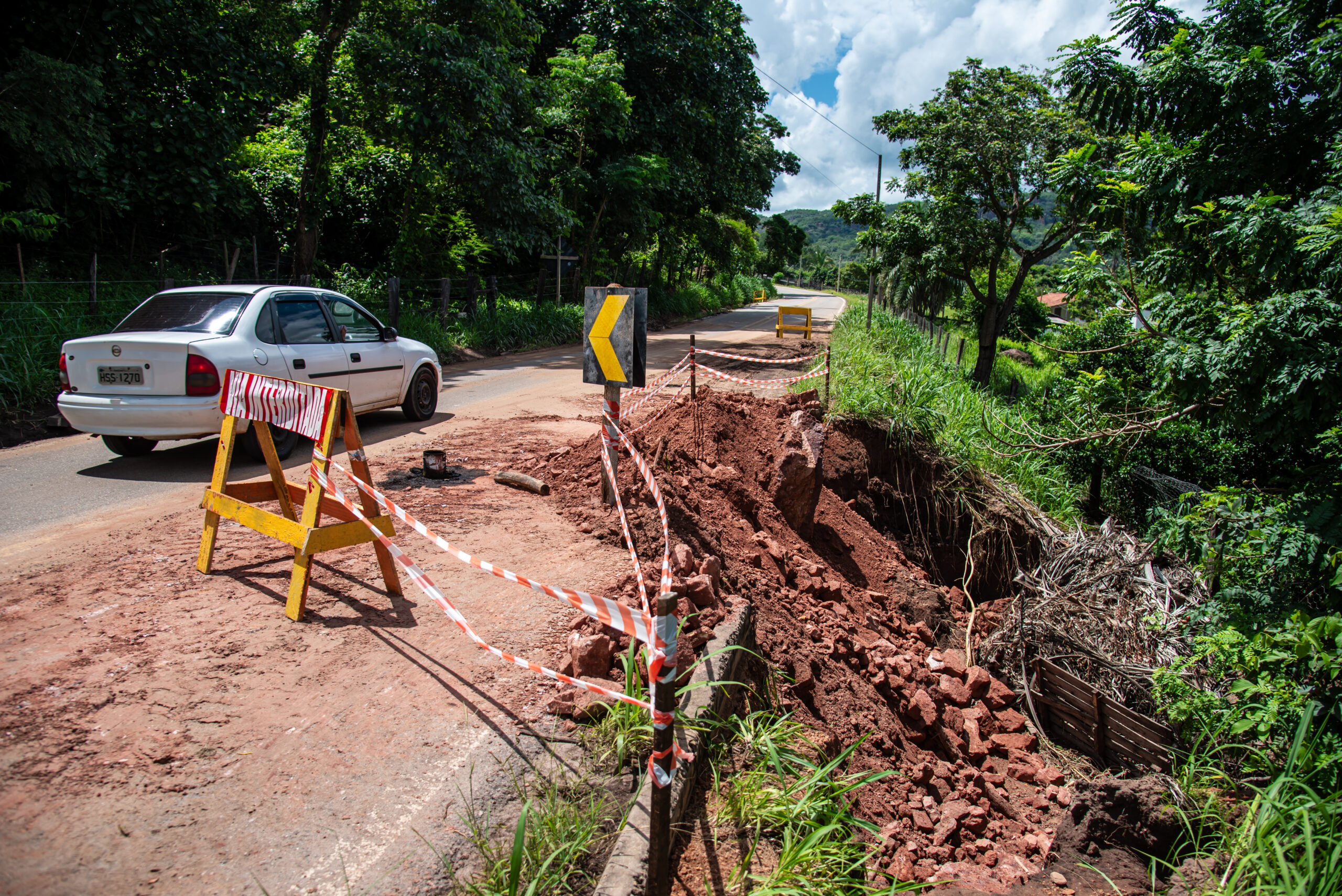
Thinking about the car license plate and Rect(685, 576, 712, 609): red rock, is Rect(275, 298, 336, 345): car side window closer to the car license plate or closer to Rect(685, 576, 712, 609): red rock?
the car license plate

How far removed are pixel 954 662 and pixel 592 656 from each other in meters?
3.65

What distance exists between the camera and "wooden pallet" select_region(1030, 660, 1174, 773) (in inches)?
184

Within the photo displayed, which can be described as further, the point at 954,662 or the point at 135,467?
the point at 135,467

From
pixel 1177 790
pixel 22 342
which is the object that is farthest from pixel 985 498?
pixel 22 342

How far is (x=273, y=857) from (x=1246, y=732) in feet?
15.9

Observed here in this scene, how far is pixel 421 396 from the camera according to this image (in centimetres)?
844

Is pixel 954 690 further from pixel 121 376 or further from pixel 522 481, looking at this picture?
pixel 121 376

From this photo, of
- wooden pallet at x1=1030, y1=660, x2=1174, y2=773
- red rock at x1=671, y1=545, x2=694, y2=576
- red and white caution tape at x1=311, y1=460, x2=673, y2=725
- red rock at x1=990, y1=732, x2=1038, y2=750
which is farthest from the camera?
red rock at x1=990, y1=732, x2=1038, y2=750

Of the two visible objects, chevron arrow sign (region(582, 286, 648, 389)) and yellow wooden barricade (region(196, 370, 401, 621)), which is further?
chevron arrow sign (region(582, 286, 648, 389))

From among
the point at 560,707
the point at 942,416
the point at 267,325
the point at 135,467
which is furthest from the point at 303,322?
the point at 942,416

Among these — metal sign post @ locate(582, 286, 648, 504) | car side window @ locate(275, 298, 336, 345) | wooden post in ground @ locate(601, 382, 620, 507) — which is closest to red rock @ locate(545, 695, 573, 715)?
wooden post in ground @ locate(601, 382, 620, 507)

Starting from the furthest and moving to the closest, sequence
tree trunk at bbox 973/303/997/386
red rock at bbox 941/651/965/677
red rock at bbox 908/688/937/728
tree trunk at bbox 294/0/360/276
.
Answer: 1. tree trunk at bbox 973/303/997/386
2. tree trunk at bbox 294/0/360/276
3. red rock at bbox 941/651/965/677
4. red rock at bbox 908/688/937/728

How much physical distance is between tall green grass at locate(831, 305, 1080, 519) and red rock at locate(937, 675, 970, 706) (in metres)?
3.58

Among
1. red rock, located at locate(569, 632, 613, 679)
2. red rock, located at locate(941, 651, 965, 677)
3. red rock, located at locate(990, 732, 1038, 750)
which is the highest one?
red rock, located at locate(569, 632, 613, 679)
